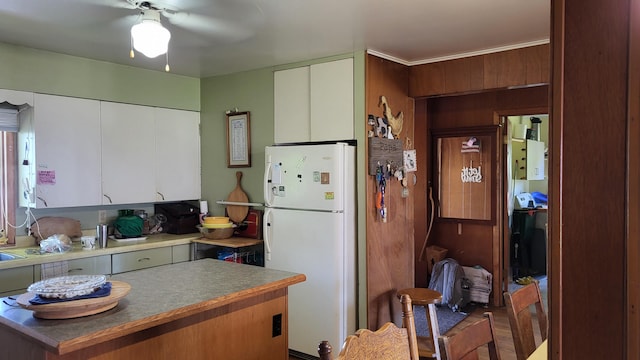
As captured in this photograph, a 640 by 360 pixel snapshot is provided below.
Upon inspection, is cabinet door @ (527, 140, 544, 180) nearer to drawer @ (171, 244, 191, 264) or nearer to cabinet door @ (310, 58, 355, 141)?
cabinet door @ (310, 58, 355, 141)

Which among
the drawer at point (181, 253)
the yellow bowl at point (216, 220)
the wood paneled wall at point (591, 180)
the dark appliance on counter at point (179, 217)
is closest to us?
the wood paneled wall at point (591, 180)

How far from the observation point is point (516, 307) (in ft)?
6.57

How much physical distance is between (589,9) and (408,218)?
3.34m

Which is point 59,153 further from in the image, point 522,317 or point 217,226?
point 522,317

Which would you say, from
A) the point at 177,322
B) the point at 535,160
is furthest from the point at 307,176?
the point at 535,160

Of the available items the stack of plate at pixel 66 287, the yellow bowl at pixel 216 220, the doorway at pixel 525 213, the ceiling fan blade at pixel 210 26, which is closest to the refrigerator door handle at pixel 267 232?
the yellow bowl at pixel 216 220

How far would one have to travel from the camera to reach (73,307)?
174 centimetres

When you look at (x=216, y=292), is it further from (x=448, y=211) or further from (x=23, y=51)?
(x=448, y=211)

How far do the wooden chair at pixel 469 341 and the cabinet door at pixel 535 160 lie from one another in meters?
5.17

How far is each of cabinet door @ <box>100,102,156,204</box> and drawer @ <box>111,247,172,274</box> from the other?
527 mm

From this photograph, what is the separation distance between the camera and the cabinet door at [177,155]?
4398mm

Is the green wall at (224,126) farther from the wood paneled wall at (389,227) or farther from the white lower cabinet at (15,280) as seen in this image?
the white lower cabinet at (15,280)

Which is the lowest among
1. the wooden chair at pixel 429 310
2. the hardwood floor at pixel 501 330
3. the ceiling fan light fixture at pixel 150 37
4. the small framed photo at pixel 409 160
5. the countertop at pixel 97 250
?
the hardwood floor at pixel 501 330

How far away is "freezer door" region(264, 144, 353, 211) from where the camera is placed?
3.49m
